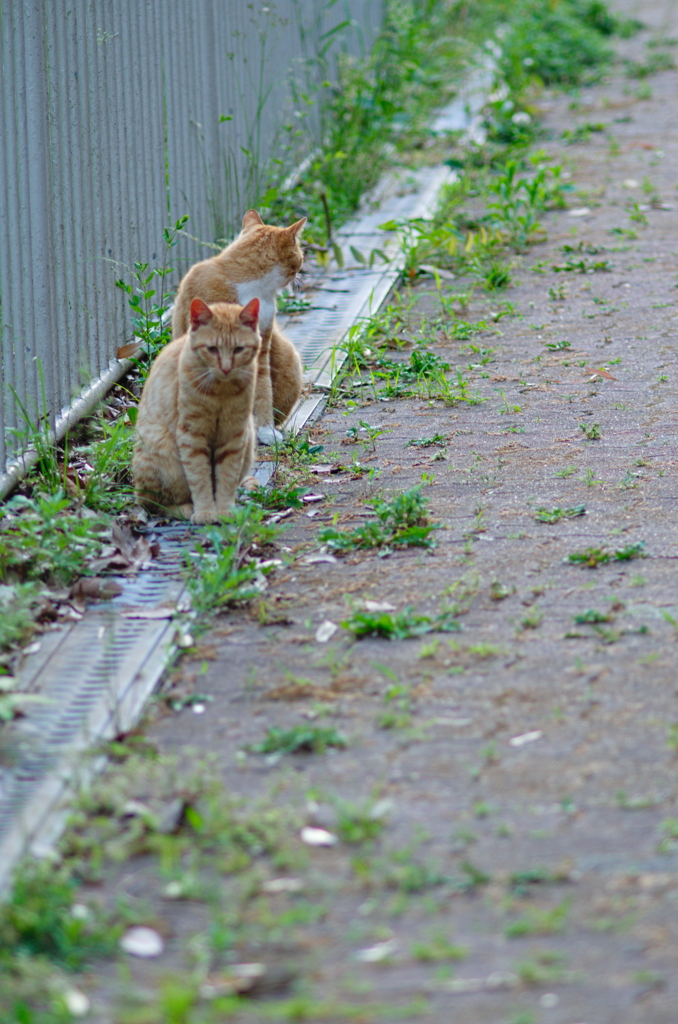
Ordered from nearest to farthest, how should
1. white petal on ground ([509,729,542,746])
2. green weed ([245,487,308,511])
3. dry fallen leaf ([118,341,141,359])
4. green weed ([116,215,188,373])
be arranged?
white petal on ground ([509,729,542,746])
green weed ([245,487,308,511])
green weed ([116,215,188,373])
dry fallen leaf ([118,341,141,359])

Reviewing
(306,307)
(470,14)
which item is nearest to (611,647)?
(306,307)

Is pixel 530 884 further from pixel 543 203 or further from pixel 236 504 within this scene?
pixel 543 203

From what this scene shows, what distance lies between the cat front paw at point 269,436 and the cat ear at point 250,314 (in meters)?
0.74

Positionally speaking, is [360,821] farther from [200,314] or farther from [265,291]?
[265,291]

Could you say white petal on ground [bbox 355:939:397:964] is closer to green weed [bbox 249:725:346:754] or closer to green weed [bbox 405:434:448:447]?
green weed [bbox 249:725:346:754]

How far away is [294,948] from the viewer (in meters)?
2.30

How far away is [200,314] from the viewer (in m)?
4.32

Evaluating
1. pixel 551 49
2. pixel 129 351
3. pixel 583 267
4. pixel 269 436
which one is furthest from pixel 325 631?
pixel 551 49

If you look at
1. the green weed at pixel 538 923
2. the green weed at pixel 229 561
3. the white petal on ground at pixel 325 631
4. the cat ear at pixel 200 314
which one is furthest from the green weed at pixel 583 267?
the green weed at pixel 538 923

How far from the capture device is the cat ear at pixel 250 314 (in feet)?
14.5

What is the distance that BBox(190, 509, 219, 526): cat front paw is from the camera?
4.36 meters

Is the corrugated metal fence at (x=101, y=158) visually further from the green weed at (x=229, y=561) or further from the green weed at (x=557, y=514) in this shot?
the green weed at (x=557, y=514)

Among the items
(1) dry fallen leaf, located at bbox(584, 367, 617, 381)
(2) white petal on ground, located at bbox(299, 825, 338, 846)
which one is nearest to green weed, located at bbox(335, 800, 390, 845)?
(2) white petal on ground, located at bbox(299, 825, 338, 846)

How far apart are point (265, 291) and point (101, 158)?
1010 millimetres
